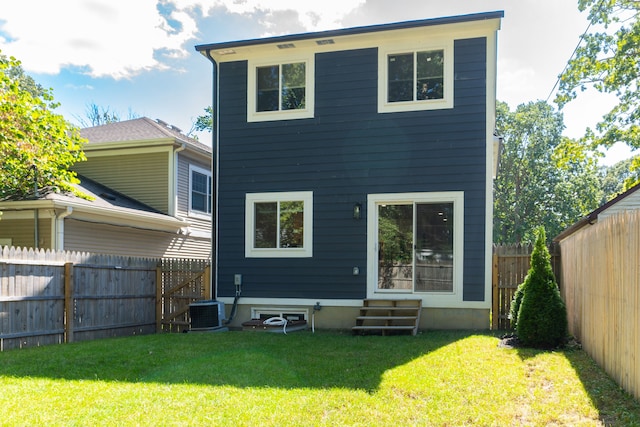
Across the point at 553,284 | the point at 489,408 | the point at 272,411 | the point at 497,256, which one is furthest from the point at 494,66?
the point at 272,411

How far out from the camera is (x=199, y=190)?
15781 mm

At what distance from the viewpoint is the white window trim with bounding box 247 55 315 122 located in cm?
1049

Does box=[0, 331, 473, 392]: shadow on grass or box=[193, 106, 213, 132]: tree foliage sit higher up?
box=[193, 106, 213, 132]: tree foliage

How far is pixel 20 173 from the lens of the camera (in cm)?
1134

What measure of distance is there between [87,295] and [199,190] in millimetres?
7055

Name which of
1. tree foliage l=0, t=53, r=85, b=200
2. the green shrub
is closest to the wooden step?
the green shrub

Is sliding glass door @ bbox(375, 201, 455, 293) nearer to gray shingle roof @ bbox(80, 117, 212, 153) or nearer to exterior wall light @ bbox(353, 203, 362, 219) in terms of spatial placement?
exterior wall light @ bbox(353, 203, 362, 219)

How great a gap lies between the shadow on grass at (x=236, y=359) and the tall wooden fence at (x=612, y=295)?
209 centimetres

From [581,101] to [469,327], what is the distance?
38.4ft

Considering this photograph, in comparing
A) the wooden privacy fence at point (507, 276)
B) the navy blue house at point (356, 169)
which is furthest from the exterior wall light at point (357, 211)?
the wooden privacy fence at point (507, 276)

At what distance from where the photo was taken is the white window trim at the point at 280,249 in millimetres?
10289

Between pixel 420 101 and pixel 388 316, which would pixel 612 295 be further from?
pixel 420 101

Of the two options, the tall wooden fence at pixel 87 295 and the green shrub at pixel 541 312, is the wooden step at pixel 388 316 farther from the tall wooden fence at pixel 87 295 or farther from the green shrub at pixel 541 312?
the tall wooden fence at pixel 87 295

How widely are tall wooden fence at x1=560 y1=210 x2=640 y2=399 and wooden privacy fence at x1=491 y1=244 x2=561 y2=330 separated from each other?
1.96 metres
